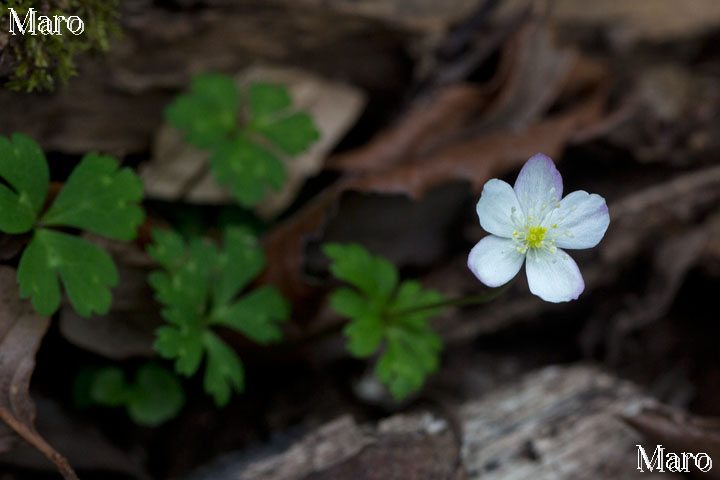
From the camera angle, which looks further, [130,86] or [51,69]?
[130,86]

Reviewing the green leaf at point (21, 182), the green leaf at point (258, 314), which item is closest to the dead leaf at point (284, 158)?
the green leaf at point (258, 314)

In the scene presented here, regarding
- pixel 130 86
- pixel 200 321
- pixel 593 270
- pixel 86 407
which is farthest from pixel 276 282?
pixel 593 270

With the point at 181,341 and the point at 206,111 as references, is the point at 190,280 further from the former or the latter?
the point at 206,111

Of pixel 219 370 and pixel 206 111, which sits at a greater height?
pixel 206 111

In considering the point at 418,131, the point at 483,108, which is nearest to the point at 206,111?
the point at 418,131

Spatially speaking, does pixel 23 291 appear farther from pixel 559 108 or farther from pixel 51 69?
pixel 559 108

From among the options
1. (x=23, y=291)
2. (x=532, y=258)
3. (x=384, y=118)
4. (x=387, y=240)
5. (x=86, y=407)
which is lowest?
(x=86, y=407)

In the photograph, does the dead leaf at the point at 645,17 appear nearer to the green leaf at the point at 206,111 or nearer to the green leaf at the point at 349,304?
the green leaf at the point at 206,111
